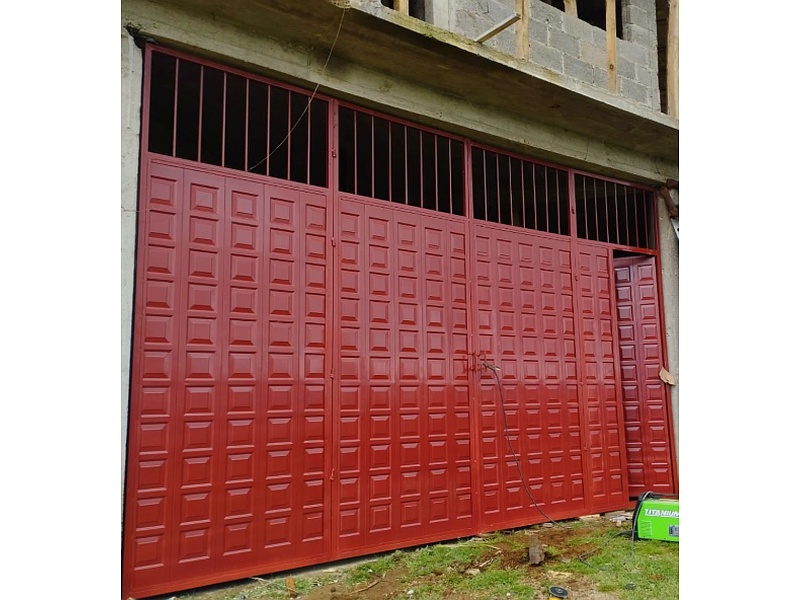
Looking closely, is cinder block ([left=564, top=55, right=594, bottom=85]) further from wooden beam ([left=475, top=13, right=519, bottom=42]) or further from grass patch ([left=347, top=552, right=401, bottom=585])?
grass patch ([left=347, top=552, right=401, bottom=585])

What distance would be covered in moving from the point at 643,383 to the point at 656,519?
240cm

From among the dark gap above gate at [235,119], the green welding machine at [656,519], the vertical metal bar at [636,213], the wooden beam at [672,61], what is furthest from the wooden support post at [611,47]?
the green welding machine at [656,519]

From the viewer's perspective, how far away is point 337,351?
5.10 metres

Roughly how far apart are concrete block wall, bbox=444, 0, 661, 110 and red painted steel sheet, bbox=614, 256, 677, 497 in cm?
216

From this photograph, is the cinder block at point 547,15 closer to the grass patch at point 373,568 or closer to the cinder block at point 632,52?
the cinder block at point 632,52

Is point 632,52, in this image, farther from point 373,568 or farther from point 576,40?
point 373,568

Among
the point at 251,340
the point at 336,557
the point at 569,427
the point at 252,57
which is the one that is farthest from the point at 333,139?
the point at 569,427

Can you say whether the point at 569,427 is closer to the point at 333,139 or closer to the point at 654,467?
the point at 654,467

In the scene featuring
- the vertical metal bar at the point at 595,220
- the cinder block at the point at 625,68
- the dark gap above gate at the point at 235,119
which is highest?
the cinder block at the point at 625,68

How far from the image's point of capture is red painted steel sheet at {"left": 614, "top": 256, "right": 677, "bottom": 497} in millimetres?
7477

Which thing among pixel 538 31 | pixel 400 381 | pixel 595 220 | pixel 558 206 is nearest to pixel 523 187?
pixel 558 206

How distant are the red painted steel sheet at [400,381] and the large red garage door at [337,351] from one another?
0.02 metres

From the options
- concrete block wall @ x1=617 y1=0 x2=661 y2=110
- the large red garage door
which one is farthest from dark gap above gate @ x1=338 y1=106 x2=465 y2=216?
concrete block wall @ x1=617 y1=0 x2=661 y2=110

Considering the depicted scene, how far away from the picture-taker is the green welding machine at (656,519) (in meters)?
5.40
